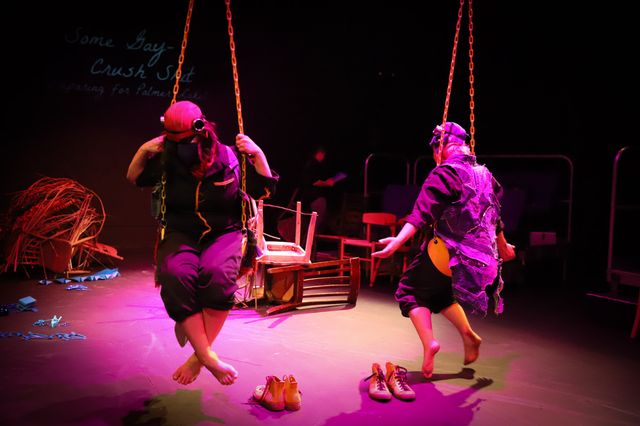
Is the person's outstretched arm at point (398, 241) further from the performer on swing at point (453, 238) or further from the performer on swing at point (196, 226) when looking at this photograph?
the performer on swing at point (196, 226)

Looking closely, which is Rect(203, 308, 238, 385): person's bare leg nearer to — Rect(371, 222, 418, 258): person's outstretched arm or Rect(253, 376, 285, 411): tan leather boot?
Rect(253, 376, 285, 411): tan leather boot

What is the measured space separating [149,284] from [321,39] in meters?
5.67

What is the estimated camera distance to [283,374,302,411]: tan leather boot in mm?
3150

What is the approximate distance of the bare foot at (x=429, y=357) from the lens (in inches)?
139

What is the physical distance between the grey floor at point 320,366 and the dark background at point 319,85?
320 centimetres

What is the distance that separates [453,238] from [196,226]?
150 centimetres

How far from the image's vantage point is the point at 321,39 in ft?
33.9

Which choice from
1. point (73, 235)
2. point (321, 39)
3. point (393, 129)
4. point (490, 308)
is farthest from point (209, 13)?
point (490, 308)

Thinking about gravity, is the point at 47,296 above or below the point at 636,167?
below

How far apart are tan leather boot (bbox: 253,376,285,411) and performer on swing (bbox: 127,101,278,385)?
1.13 ft

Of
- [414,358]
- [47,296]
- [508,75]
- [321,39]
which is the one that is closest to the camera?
[414,358]

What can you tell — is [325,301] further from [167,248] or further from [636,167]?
[636,167]

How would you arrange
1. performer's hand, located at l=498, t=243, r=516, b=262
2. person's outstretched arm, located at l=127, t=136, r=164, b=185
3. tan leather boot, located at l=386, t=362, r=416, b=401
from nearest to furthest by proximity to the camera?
person's outstretched arm, located at l=127, t=136, r=164, b=185, tan leather boot, located at l=386, t=362, r=416, b=401, performer's hand, located at l=498, t=243, r=516, b=262

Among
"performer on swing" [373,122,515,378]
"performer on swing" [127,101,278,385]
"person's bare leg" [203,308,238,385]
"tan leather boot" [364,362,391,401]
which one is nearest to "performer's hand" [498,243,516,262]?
"performer on swing" [373,122,515,378]
